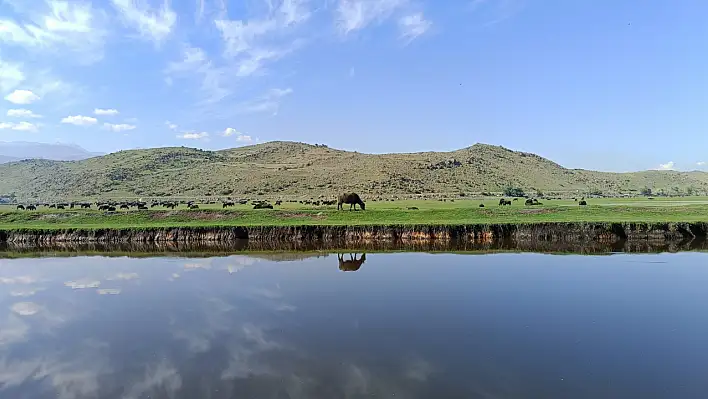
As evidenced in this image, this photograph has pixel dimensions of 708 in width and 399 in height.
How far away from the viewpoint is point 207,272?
71.7 feet

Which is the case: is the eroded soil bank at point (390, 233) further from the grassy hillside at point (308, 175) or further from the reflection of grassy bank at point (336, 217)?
the grassy hillside at point (308, 175)

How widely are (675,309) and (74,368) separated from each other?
15.2 metres

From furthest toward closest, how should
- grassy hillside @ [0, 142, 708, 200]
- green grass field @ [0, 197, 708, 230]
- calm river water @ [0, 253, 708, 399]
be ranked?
grassy hillside @ [0, 142, 708, 200], green grass field @ [0, 197, 708, 230], calm river water @ [0, 253, 708, 399]

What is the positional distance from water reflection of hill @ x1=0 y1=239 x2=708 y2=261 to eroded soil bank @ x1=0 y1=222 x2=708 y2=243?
0.88m

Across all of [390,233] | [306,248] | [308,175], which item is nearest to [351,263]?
[306,248]

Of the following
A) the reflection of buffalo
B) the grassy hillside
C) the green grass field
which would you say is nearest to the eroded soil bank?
the green grass field

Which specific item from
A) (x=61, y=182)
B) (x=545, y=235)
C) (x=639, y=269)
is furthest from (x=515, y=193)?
(x=61, y=182)

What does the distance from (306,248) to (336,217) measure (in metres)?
8.15

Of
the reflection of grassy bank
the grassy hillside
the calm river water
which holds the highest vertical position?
the grassy hillside

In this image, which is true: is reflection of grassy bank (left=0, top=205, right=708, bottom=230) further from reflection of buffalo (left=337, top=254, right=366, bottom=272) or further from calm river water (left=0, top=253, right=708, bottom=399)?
calm river water (left=0, top=253, right=708, bottom=399)

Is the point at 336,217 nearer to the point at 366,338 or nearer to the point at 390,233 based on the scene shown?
the point at 390,233

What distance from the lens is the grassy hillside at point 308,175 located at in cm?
8612

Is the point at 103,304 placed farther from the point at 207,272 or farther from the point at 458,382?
the point at 458,382

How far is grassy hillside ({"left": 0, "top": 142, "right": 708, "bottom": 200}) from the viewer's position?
8612 cm
